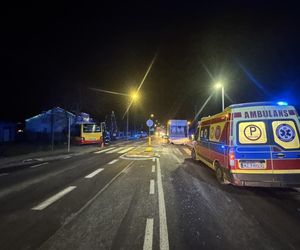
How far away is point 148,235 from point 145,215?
122cm

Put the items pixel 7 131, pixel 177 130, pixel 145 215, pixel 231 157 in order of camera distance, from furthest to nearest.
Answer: pixel 7 131
pixel 177 130
pixel 231 157
pixel 145 215

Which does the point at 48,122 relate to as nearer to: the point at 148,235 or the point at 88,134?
the point at 88,134

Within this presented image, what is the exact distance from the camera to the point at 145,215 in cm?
646

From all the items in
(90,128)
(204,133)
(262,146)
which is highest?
(90,128)

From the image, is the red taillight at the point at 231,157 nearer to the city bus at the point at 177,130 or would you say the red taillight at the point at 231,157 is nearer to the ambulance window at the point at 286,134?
the ambulance window at the point at 286,134

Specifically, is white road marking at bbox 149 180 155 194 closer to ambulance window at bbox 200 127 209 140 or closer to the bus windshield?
ambulance window at bbox 200 127 209 140

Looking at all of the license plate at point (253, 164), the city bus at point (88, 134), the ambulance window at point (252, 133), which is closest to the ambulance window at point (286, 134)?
the ambulance window at point (252, 133)

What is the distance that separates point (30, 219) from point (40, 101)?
41.9 m

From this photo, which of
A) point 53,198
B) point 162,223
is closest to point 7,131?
point 53,198

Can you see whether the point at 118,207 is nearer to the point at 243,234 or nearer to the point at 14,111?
the point at 243,234

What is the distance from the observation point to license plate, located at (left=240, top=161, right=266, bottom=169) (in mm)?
8586

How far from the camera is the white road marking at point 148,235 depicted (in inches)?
187

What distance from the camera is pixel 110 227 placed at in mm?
5672

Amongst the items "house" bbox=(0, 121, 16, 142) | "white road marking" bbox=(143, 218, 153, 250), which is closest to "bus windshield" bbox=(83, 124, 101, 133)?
"house" bbox=(0, 121, 16, 142)
